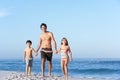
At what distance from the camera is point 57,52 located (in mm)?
12055

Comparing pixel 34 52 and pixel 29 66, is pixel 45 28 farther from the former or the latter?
pixel 29 66

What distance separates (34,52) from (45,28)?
156 cm

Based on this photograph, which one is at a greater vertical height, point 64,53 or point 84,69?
point 84,69

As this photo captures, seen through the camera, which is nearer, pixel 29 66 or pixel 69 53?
pixel 69 53

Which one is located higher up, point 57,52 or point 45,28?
point 45,28

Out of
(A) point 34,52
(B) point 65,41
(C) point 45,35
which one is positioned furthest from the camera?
(A) point 34,52

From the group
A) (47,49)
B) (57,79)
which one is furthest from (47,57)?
(57,79)

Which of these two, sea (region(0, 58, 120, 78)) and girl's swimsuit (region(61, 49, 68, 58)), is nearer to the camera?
girl's swimsuit (region(61, 49, 68, 58))

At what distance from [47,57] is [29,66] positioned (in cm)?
181

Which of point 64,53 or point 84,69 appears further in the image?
point 84,69

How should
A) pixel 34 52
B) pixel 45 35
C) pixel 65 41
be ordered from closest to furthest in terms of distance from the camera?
pixel 65 41 → pixel 45 35 → pixel 34 52

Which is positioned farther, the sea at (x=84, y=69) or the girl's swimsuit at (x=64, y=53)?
the sea at (x=84, y=69)

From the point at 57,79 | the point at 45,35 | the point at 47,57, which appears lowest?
the point at 57,79

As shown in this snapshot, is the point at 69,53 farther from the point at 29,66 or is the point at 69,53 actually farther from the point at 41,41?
the point at 29,66
